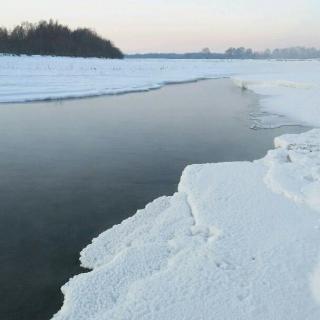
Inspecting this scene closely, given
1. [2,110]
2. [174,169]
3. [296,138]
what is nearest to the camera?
[174,169]

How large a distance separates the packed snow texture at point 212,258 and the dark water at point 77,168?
42 cm

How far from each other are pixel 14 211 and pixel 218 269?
3.51 meters

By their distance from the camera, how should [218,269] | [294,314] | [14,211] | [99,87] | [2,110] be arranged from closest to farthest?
[294,314]
[218,269]
[14,211]
[2,110]
[99,87]

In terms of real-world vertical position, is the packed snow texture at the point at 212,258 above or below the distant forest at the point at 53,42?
below

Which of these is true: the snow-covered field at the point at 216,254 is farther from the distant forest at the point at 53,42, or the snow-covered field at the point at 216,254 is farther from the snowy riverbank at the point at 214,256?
the distant forest at the point at 53,42

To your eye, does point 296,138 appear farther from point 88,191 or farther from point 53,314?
point 53,314

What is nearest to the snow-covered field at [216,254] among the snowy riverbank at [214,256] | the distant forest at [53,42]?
the snowy riverbank at [214,256]

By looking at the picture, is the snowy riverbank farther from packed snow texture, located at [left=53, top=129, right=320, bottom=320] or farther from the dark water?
the dark water

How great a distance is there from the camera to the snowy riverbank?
411 cm

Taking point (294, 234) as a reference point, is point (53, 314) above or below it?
below

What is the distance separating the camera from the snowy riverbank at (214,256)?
4.11 m

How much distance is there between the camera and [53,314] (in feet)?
14.3

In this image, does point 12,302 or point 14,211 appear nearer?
point 12,302

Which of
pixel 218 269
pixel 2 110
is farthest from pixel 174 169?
pixel 2 110
